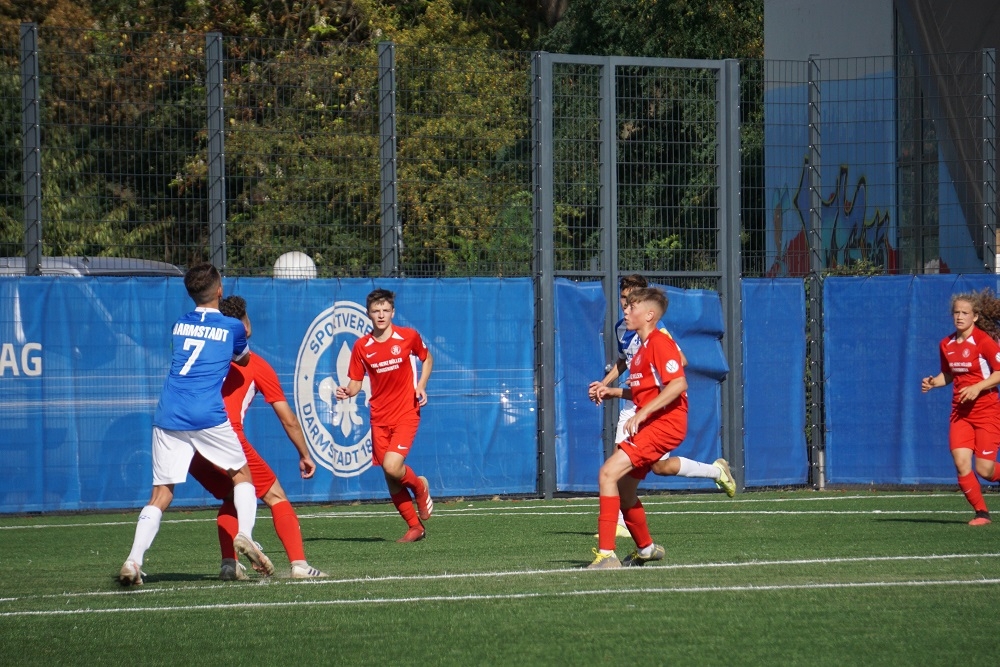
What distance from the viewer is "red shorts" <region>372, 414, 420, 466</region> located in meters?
11.6

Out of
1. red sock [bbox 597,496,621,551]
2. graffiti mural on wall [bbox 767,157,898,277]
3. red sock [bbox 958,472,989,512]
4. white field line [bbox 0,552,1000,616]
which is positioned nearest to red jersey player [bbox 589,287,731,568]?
red sock [bbox 597,496,621,551]

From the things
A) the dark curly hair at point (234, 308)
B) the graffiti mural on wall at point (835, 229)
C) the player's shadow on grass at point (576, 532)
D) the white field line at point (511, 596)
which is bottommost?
the player's shadow on grass at point (576, 532)

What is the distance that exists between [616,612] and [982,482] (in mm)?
10223

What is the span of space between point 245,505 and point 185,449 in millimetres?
512

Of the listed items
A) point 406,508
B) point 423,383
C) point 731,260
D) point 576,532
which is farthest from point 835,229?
point 406,508

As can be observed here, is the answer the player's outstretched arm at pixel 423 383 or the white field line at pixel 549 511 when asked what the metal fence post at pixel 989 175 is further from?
the player's outstretched arm at pixel 423 383

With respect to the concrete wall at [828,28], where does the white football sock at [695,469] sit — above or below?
below

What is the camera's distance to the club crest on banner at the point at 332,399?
15.4 m

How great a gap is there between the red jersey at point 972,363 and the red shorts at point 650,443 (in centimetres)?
446

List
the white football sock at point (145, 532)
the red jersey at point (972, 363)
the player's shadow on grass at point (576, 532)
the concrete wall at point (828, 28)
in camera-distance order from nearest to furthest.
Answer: the white football sock at point (145, 532)
the player's shadow on grass at point (576, 532)
the red jersey at point (972, 363)
the concrete wall at point (828, 28)

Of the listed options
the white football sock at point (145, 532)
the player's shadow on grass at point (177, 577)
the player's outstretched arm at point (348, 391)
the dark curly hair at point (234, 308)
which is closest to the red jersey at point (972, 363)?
the player's outstretched arm at point (348, 391)

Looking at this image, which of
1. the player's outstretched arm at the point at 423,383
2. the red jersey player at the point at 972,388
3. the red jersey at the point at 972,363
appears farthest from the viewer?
the red jersey at the point at 972,363

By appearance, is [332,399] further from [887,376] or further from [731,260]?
[887,376]

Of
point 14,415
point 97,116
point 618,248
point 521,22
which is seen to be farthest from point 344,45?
point 521,22
